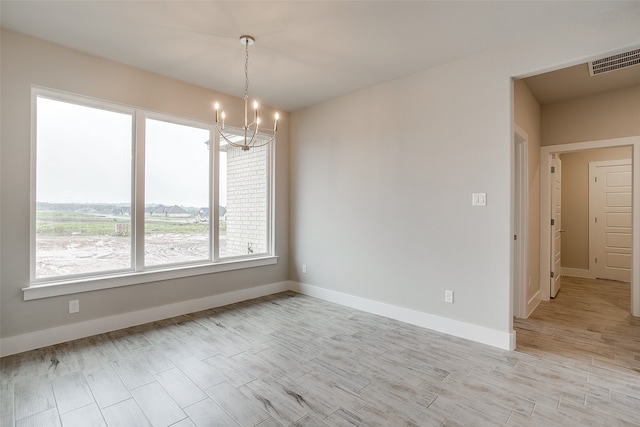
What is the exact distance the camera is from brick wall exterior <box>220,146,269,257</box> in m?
4.37

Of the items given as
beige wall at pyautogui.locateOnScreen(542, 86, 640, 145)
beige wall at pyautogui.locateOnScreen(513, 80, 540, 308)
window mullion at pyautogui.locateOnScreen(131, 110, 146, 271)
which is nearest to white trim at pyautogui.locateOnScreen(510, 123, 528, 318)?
beige wall at pyautogui.locateOnScreen(513, 80, 540, 308)

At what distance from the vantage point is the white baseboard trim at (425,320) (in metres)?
2.87

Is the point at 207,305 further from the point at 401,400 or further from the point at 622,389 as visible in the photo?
the point at 622,389

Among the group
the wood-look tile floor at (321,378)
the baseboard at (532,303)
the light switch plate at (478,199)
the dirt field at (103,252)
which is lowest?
the wood-look tile floor at (321,378)

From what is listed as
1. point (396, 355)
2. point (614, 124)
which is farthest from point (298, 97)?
point (614, 124)

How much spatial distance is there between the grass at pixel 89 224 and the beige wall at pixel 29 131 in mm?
186

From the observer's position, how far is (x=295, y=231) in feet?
Result: 16.1

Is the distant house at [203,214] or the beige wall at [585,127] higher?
the beige wall at [585,127]

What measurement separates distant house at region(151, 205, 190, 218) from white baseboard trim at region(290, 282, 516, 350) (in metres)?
2.08

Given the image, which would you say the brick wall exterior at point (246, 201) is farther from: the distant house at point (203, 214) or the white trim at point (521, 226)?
the white trim at point (521, 226)

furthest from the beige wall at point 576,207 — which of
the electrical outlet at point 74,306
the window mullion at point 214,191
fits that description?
the electrical outlet at point 74,306

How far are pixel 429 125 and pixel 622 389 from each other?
2.69m

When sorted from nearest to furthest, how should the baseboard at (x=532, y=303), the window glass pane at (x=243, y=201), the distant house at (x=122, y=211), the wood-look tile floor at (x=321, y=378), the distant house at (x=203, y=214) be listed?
the wood-look tile floor at (x=321, y=378) → the distant house at (x=122, y=211) → the baseboard at (x=532, y=303) → the distant house at (x=203, y=214) → the window glass pane at (x=243, y=201)

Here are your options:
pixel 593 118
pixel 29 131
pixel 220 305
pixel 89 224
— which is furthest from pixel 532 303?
pixel 29 131
